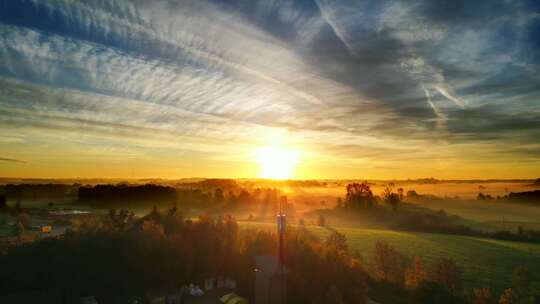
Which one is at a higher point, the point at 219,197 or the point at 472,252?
the point at 219,197

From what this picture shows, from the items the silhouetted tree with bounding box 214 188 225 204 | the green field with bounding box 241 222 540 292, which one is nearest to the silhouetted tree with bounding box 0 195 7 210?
the green field with bounding box 241 222 540 292

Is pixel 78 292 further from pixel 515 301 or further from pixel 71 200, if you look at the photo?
pixel 71 200

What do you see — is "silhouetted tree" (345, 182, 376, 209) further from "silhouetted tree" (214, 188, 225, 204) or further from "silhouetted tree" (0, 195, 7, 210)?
"silhouetted tree" (0, 195, 7, 210)

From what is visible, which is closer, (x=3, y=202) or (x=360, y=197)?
(x=3, y=202)

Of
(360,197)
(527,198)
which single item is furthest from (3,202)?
(527,198)

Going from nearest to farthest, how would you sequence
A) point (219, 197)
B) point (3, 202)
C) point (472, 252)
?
point (472, 252) < point (3, 202) < point (219, 197)

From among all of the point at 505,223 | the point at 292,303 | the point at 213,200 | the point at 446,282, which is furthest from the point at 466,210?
the point at 292,303

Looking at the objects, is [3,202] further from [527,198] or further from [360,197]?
[527,198]

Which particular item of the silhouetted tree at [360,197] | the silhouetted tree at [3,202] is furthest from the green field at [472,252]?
the silhouetted tree at [3,202]

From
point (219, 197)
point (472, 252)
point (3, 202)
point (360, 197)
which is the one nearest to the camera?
point (472, 252)
